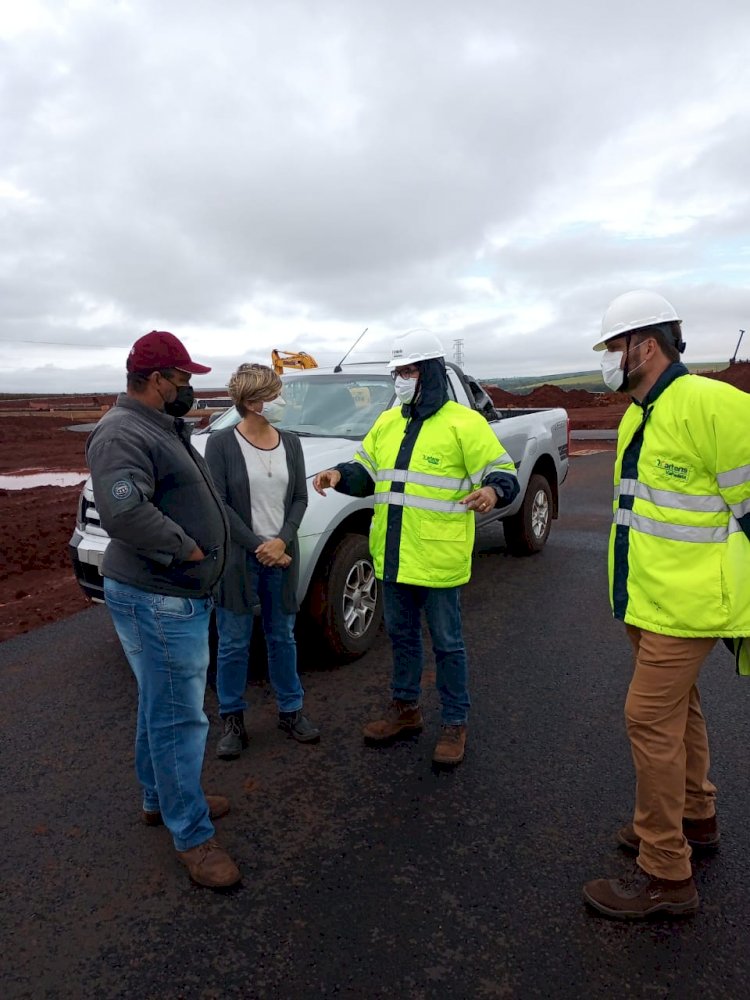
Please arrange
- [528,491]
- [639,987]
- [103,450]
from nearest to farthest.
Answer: [639,987], [103,450], [528,491]

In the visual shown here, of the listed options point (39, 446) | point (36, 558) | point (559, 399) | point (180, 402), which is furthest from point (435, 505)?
point (559, 399)

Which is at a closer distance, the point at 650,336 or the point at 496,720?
the point at 650,336

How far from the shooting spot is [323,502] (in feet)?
14.4

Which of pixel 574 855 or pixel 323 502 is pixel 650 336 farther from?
pixel 323 502

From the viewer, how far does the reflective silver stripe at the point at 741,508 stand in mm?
2291

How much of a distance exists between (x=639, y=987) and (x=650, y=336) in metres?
2.09

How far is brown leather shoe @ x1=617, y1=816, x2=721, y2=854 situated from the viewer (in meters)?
2.76

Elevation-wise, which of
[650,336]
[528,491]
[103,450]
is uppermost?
[650,336]

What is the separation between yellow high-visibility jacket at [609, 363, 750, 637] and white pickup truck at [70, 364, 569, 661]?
223cm

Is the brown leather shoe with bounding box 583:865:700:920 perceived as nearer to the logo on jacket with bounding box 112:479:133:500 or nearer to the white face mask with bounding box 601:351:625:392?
the white face mask with bounding box 601:351:625:392

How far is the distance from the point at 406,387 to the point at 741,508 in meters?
1.68

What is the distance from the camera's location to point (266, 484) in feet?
11.7

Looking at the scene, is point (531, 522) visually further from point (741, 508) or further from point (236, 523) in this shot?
point (741, 508)

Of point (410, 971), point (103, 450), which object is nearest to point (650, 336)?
point (103, 450)
